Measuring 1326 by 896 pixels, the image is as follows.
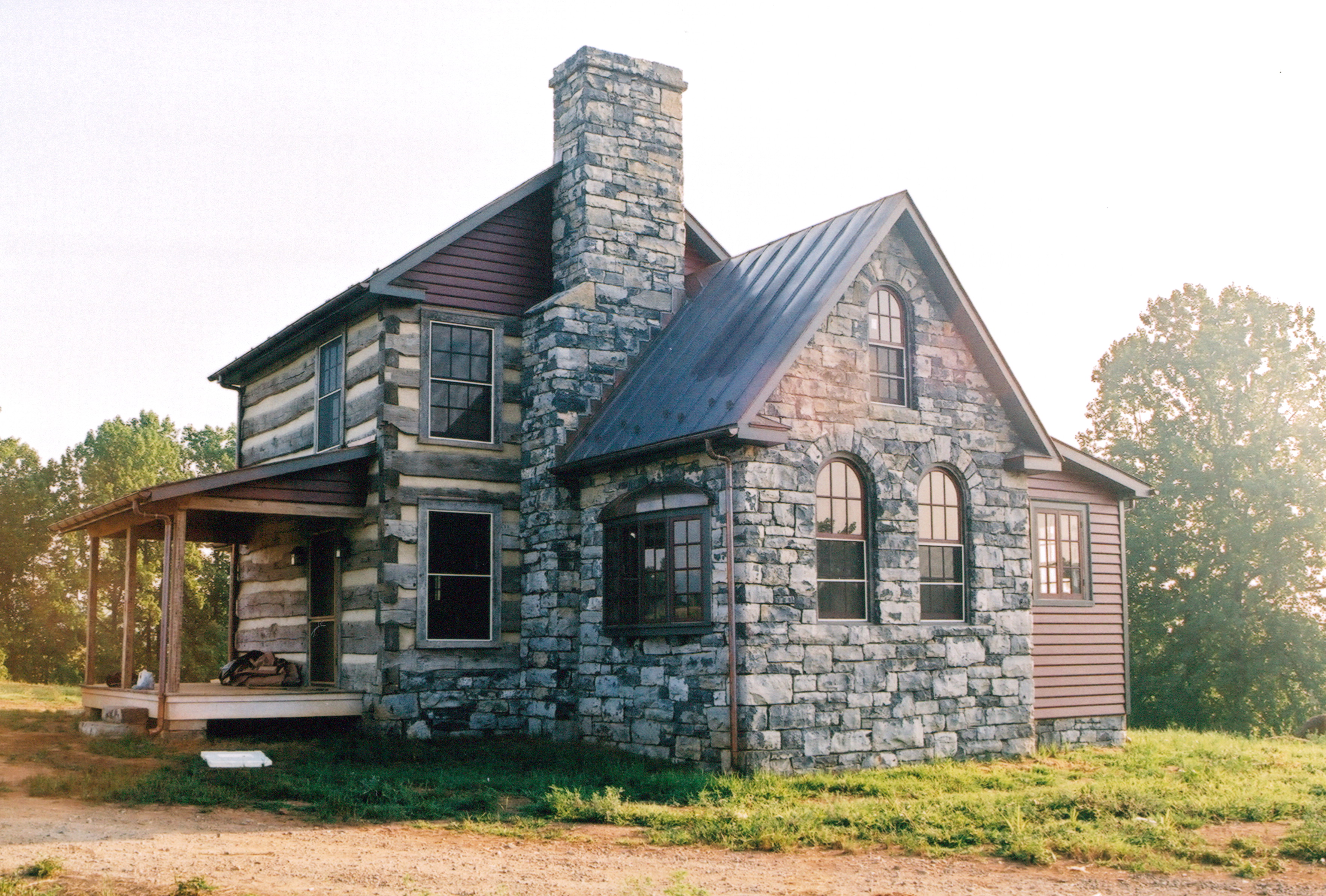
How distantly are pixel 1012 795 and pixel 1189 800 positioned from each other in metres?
1.55

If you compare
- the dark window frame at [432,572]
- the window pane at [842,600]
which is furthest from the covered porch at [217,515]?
the window pane at [842,600]

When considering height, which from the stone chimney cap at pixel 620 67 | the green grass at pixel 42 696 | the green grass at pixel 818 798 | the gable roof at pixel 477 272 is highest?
the stone chimney cap at pixel 620 67

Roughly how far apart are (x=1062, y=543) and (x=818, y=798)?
7.85 m

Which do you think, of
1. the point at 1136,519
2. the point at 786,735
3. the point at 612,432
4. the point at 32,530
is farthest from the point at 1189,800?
the point at 32,530

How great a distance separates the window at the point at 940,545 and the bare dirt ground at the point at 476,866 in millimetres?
5205

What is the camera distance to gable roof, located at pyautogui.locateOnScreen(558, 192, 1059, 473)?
14.2 meters

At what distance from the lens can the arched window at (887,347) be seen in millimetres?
15641

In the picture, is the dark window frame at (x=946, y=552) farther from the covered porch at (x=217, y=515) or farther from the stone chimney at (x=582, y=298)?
the covered porch at (x=217, y=515)

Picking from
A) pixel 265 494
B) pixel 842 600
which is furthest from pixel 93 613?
pixel 842 600

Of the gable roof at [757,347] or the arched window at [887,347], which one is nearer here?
the gable roof at [757,347]

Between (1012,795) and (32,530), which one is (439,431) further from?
(32,530)

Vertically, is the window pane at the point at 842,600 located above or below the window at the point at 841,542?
below

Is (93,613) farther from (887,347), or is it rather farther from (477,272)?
(887,347)

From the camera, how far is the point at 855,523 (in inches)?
594
